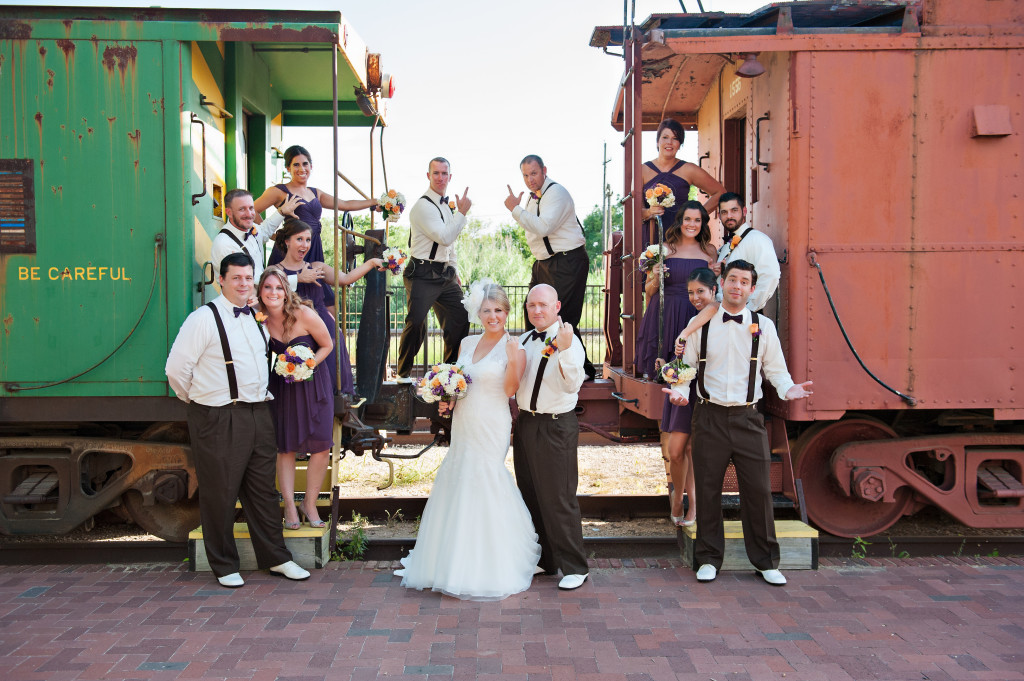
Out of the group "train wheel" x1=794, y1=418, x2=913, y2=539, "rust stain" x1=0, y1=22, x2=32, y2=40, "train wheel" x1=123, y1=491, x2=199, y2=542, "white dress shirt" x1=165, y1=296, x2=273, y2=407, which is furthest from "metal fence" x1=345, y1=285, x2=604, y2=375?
"rust stain" x1=0, y1=22, x2=32, y2=40

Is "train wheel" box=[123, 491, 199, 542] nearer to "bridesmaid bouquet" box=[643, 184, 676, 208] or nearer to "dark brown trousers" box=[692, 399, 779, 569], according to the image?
"dark brown trousers" box=[692, 399, 779, 569]

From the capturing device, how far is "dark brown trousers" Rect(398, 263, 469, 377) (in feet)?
19.2

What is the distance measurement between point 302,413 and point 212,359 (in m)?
0.67

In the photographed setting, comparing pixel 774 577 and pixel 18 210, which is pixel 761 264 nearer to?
pixel 774 577

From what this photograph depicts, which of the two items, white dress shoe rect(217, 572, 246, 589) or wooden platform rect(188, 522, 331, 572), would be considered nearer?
white dress shoe rect(217, 572, 246, 589)

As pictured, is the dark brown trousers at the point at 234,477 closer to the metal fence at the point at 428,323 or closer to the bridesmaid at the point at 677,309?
the metal fence at the point at 428,323

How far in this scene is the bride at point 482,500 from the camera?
4668 millimetres

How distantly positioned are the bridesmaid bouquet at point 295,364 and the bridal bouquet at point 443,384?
72 centimetres

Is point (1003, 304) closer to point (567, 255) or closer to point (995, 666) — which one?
point (995, 666)

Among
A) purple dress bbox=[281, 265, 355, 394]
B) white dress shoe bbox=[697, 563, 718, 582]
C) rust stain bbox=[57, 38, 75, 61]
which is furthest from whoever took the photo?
purple dress bbox=[281, 265, 355, 394]

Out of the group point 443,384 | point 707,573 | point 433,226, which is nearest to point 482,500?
point 443,384

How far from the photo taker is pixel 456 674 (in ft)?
12.3

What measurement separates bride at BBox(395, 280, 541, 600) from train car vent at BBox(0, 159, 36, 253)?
2.86m

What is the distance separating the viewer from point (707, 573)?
4957 millimetres
